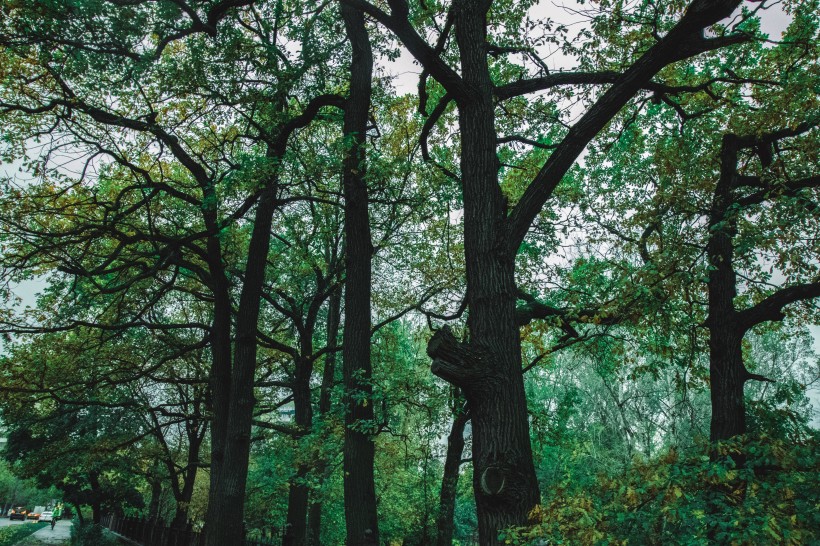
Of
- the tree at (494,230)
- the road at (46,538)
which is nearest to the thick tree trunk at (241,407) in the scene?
the tree at (494,230)

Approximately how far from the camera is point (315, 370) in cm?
1978

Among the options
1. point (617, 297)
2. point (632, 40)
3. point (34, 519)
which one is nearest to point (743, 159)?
point (632, 40)

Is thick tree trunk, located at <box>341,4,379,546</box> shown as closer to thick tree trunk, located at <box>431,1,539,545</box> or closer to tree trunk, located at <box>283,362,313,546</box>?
thick tree trunk, located at <box>431,1,539,545</box>

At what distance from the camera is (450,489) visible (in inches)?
534

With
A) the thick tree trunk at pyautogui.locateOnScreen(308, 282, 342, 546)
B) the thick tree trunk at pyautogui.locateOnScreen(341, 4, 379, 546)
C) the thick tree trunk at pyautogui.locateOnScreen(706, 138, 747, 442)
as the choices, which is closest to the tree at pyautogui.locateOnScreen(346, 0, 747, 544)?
the thick tree trunk at pyautogui.locateOnScreen(341, 4, 379, 546)

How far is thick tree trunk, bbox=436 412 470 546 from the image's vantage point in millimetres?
13406

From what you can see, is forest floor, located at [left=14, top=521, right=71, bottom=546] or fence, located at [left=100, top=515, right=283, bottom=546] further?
forest floor, located at [left=14, top=521, right=71, bottom=546]

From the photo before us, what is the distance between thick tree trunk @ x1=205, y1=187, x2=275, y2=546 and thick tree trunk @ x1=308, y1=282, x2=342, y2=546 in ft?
6.27

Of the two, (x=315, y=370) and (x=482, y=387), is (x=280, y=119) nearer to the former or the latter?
(x=482, y=387)

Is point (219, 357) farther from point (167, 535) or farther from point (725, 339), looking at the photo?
point (725, 339)

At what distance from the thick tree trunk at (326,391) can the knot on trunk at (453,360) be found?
7438mm

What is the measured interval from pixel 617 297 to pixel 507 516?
3.16m

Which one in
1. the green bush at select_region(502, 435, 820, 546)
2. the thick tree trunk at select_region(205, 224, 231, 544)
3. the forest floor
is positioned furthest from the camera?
the forest floor

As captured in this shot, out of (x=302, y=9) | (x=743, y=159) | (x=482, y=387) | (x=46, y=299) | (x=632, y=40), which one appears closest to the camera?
(x=482, y=387)
